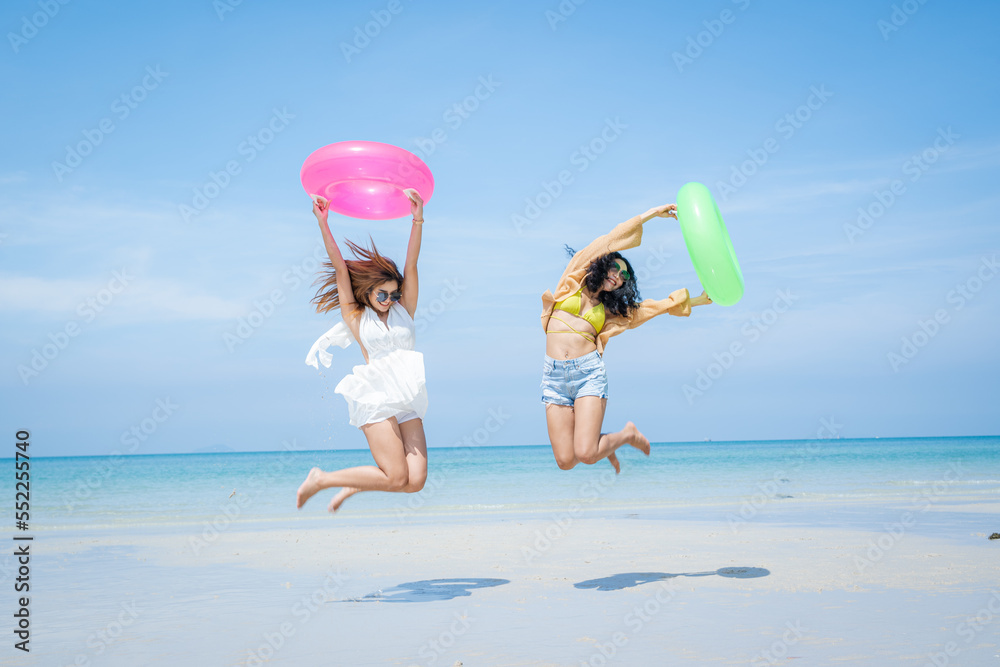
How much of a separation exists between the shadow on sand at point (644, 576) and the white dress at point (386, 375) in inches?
79.0

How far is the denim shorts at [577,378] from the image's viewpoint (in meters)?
6.00

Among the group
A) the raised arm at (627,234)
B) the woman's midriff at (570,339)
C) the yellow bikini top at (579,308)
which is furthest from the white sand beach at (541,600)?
the raised arm at (627,234)

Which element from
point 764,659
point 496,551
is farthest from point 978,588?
point 496,551

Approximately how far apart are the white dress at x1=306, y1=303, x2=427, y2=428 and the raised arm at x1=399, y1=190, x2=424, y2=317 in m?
0.10

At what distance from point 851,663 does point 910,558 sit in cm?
338

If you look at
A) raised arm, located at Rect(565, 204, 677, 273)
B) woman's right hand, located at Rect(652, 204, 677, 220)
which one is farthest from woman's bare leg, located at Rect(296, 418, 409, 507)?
woman's right hand, located at Rect(652, 204, 677, 220)

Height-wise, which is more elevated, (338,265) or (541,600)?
(338,265)

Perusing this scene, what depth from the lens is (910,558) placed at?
6812 millimetres

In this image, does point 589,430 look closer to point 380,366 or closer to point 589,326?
point 589,326

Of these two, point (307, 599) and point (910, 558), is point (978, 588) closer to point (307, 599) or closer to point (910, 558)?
point (910, 558)

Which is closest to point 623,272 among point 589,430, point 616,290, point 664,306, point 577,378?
point 616,290

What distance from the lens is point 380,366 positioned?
17.9 feet

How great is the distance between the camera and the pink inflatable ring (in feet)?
17.1

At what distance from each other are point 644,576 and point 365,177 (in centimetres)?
393
